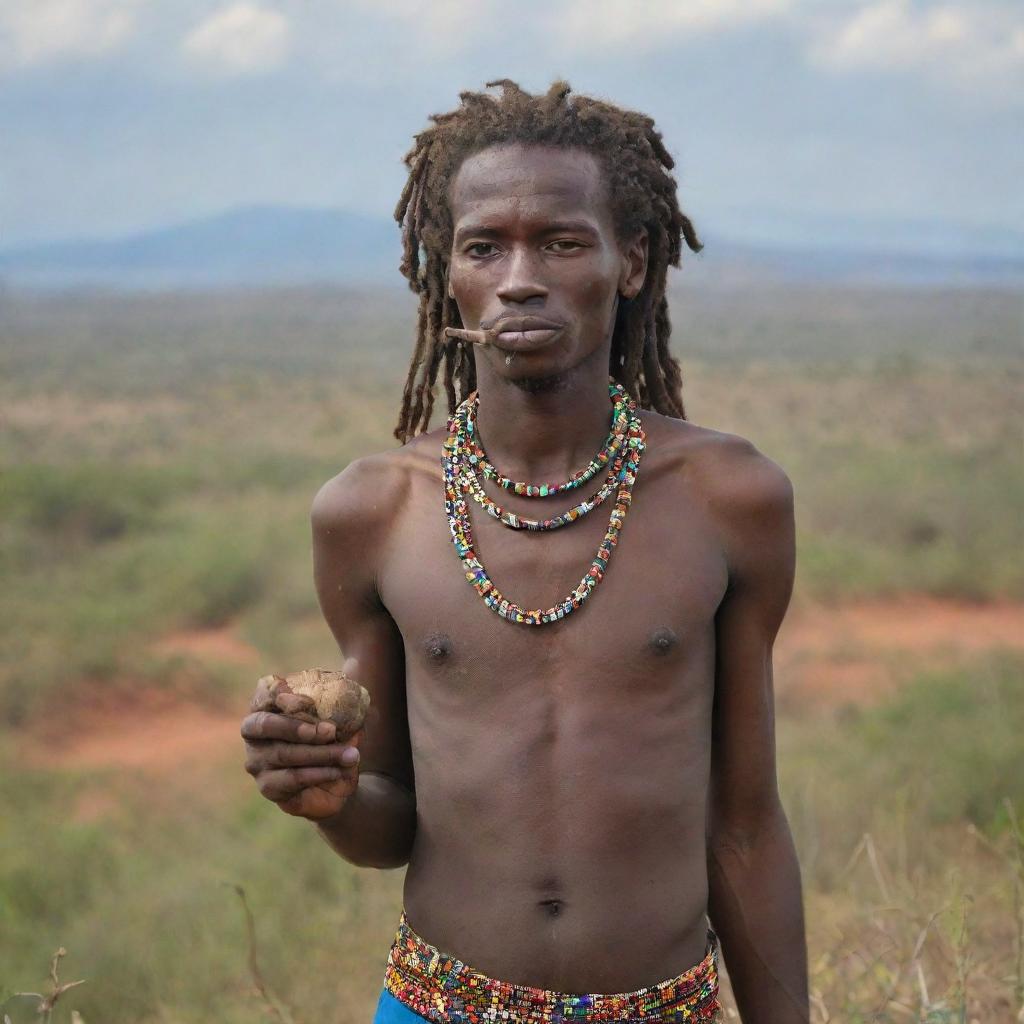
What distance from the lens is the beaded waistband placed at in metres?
2.18

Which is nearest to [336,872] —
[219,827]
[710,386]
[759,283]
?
[219,827]

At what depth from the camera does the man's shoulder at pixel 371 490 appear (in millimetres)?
2406

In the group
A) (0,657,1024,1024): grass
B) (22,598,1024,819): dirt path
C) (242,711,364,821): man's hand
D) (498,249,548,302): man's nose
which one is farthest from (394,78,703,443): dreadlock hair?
(22,598,1024,819): dirt path

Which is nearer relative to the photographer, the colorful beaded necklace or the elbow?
the colorful beaded necklace

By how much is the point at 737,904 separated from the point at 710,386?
1030 inches

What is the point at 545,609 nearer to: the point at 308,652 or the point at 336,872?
the point at 336,872

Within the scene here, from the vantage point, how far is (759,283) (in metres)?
98.1

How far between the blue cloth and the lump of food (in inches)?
19.4

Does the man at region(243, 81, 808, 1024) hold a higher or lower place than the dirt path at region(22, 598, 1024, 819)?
higher

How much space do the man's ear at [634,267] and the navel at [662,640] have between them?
0.60 meters

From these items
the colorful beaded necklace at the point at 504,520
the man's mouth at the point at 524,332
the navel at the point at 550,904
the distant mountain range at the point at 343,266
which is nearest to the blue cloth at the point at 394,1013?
the navel at the point at 550,904

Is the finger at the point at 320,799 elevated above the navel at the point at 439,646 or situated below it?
below

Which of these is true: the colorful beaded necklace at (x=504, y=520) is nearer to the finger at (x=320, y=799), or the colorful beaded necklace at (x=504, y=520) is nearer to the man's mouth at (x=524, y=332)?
the man's mouth at (x=524, y=332)

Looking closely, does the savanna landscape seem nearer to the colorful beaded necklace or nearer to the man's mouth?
the colorful beaded necklace
